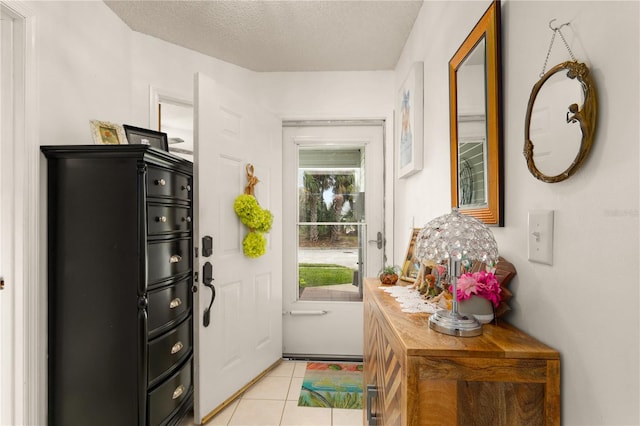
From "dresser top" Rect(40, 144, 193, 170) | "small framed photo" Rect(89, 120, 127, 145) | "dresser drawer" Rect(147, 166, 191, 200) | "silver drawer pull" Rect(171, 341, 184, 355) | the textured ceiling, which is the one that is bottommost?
"silver drawer pull" Rect(171, 341, 184, 355)

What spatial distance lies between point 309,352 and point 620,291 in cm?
263

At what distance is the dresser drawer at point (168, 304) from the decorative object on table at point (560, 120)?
167 centimetres

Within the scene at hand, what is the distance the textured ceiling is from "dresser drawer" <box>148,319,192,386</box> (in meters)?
1.92

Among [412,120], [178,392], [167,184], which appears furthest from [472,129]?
[178,392]

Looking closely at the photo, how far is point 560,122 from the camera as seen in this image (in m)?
0.76

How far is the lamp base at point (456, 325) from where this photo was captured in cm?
85

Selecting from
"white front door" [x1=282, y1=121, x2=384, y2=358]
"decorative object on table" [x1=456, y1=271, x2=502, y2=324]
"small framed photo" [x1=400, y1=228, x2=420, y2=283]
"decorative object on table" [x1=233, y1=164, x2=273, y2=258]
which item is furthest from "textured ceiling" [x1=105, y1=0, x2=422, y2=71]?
"decorative object on table" [x1=456, y1=271, x2=502, y2=324]

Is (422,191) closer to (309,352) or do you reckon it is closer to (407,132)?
(407,132)

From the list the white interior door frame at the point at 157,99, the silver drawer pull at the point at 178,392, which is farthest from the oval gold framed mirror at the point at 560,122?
the white interior door frame at the point at 157,99

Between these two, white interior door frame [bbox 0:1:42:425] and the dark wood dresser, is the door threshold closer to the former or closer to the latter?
the dark wood dresser

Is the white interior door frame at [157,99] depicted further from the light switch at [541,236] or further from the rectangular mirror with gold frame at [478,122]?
the light switch at [541,236]

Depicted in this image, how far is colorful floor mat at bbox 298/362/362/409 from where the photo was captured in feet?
7.30

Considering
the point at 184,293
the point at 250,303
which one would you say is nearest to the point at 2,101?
the point at 184,293

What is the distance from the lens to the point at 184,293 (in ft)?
6.40
